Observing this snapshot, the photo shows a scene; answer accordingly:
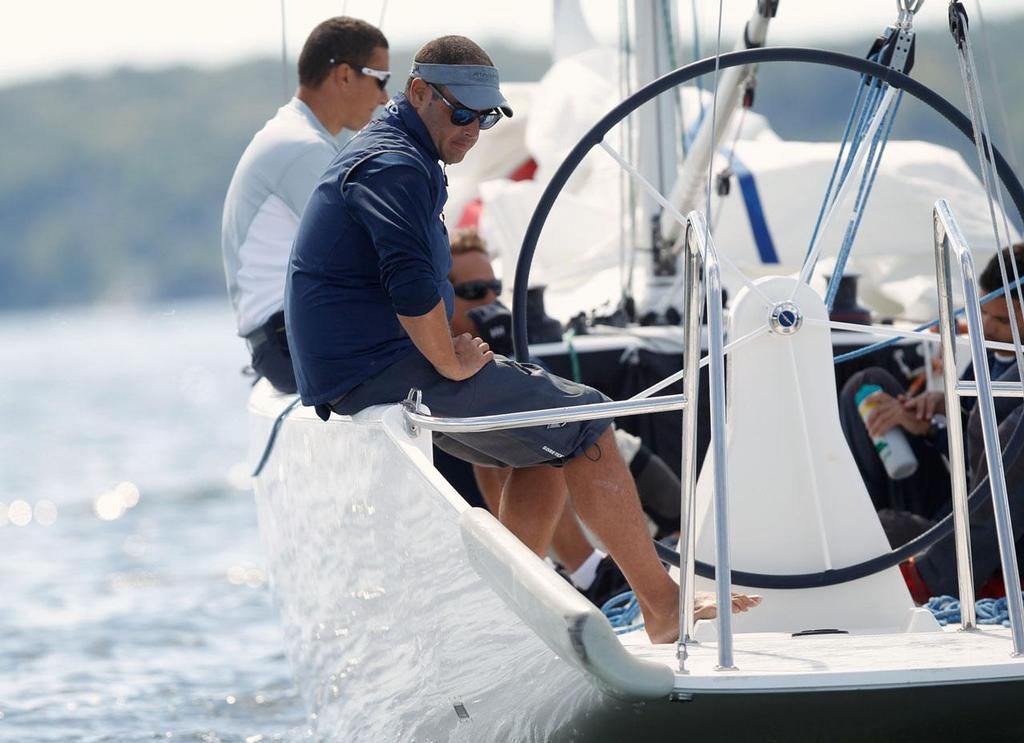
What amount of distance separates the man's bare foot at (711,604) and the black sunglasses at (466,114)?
95cm

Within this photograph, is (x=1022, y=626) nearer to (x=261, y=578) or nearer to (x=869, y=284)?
(x=869, y=284)

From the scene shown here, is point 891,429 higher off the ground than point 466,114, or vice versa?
point 466,114

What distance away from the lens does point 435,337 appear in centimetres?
289

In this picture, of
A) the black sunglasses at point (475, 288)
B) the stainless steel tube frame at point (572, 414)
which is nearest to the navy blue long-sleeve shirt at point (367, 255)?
the stainless steel tube frame at point (572, 414)

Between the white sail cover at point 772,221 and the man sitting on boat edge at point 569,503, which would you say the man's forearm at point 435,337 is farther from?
the white sail cover at point 772,221

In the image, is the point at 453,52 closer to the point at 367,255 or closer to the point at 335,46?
the point at 367,255

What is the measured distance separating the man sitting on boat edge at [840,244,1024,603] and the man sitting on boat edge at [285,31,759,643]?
93 cm

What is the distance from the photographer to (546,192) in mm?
3365

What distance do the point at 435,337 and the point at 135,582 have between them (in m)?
6.18

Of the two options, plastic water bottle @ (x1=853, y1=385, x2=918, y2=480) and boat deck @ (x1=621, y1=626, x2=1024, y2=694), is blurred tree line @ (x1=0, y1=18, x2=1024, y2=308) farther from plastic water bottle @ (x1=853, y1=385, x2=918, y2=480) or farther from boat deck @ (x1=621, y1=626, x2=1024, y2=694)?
boat deck @ (x1=621, y1=626, x2=1024, y2=694)

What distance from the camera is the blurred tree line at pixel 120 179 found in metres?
71.2

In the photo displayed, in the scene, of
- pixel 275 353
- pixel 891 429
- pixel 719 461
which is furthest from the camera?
pixel 891 429

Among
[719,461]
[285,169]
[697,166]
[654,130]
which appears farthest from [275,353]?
[654,130]

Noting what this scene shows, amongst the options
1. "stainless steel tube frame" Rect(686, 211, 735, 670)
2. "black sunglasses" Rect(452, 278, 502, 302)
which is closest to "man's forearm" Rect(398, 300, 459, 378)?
"stainless steel tube frame" Rect(686, 211, 735, 670)
